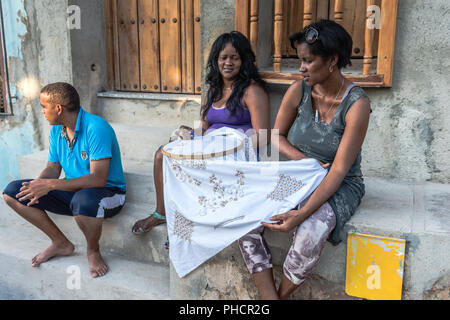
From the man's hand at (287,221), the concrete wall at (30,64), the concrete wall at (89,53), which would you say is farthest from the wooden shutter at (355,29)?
the concrete wall at (30,64)

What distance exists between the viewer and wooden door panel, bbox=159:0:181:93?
3.91 meters

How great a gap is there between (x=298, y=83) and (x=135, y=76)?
2287 mm

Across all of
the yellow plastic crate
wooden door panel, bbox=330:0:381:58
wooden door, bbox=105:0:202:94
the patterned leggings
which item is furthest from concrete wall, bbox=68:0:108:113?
the yellow plastic crate

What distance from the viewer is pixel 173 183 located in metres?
2.29

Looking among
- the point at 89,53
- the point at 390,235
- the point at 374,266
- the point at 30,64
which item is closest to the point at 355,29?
the point at 390,235

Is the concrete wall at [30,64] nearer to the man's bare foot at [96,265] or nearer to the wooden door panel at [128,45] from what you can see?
the wooden door panel at [128,45]

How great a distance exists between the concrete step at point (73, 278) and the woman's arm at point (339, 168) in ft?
3.24

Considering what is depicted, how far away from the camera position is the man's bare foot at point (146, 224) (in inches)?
112

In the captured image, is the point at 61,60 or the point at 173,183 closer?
the point at 173,183

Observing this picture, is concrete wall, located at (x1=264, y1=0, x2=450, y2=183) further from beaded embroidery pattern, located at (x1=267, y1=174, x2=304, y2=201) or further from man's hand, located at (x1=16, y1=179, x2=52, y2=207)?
man's hand, located at (x1=16, y1=179, x2=52, y2=207)

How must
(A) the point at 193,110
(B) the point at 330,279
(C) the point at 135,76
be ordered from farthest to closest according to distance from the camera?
(C) the point at 135,76, (A) the point at 193,110, (B) the point at 330,279

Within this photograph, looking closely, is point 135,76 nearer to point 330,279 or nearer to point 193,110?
point 193,110
